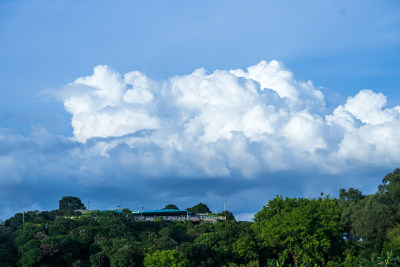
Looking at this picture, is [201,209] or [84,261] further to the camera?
[201,209]

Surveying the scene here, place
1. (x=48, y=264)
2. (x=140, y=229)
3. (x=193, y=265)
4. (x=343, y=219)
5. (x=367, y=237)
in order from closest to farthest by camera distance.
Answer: (x=193, y=265), (x=48, y=264), (x=367, y=237), (x=343, y=219), (x=140, y=229)

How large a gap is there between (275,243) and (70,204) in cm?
7713

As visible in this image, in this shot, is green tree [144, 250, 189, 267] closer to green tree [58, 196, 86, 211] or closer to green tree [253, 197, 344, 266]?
green tree [253, 197, 344, 266]

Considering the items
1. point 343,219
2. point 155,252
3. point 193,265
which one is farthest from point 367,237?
point 155,252

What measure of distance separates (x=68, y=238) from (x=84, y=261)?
3868mm

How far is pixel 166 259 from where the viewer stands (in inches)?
2016

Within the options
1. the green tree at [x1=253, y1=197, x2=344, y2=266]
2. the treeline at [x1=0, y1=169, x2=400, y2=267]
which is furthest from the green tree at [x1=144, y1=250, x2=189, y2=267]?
the green tree at [x1=253, y1=197, x2=344, y2=266]

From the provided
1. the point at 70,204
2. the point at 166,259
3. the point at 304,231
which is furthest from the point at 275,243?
the point at 70,204

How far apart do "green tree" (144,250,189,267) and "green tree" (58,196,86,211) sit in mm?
76157

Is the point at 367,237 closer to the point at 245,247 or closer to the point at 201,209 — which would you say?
the point at 245,247

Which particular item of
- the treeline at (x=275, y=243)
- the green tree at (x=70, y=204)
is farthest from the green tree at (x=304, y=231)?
the green tree at (x=70, y=204)

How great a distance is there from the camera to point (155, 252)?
53.6 m

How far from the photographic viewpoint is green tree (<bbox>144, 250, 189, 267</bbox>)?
51062 mm

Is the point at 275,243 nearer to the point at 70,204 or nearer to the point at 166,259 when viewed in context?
the point at 166,259
